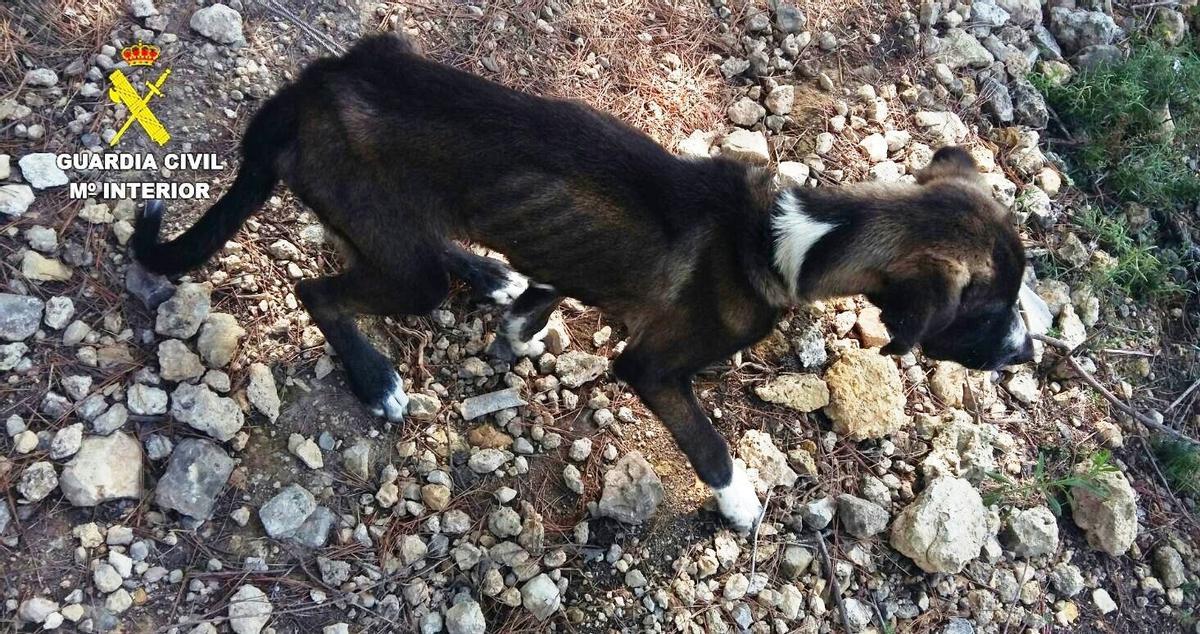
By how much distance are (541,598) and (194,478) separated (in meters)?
1.54

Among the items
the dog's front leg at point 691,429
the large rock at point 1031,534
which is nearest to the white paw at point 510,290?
the dog's front leg at point 691,429

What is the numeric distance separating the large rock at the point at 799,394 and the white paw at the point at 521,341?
1.15 m

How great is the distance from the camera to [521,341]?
178 inches

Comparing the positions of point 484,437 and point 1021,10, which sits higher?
point 1021,10

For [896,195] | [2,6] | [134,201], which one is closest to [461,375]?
[134,201]

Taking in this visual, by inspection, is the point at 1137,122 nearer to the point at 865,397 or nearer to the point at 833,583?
the point at 865,397

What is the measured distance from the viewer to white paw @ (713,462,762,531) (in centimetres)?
412

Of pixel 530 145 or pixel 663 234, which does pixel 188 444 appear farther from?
pixel 663 234

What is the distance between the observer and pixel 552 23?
5.50 m

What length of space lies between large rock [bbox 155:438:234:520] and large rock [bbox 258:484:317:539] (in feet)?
0.71

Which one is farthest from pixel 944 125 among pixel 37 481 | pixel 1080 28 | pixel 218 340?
pixel 37 481

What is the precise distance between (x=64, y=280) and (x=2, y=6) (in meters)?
1.54

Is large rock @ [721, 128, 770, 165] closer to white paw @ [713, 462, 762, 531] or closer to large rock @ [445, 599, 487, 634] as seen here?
white paw @ [713, 462, 762, 531]

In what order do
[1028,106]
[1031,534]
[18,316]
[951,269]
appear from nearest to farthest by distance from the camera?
1. [951,269]
2. [18,316]
3. [1031,534]
4. [1028,106]
